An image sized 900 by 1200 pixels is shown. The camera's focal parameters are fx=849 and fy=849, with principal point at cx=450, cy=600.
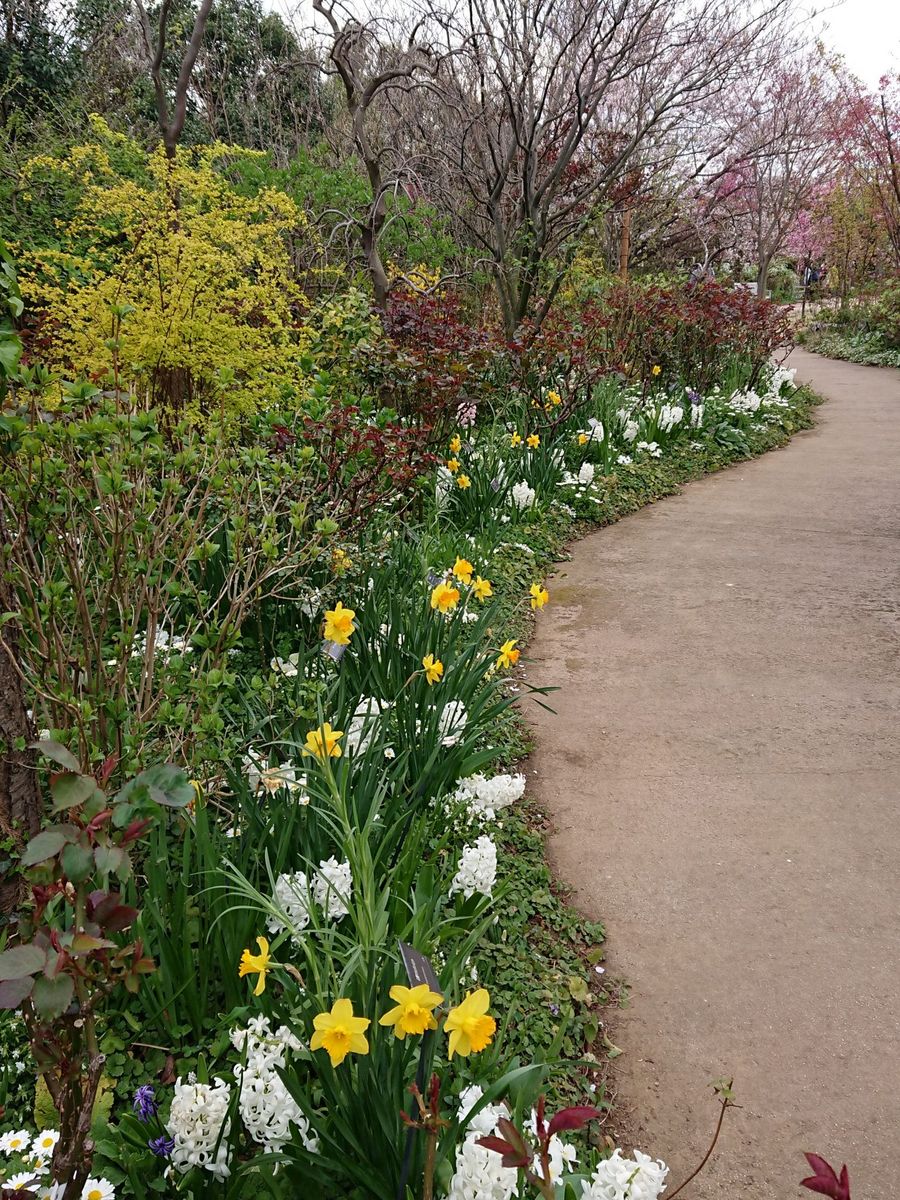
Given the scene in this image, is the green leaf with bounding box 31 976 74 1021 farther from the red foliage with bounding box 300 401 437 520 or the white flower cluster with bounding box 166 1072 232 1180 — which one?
the red foliage with bounding box 300 401 437 520

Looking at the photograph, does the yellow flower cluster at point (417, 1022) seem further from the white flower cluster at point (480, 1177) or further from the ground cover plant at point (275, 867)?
the white flower cluster at point (480, 1177)

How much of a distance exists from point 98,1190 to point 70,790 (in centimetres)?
81

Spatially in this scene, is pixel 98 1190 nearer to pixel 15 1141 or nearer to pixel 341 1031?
pixel 15 1141

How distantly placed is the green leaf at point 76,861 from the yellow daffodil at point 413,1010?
15.8 inches

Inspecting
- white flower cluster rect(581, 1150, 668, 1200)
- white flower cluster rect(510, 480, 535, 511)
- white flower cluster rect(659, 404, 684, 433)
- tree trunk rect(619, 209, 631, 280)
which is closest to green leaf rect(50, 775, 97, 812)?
white flower cluster rect(581, 1150, 668, 1200)

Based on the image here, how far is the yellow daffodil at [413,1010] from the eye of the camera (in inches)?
41.5

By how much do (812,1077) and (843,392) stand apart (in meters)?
12.2

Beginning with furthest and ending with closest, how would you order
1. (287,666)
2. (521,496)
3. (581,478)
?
(581,478) < (521,496) < (287,666)

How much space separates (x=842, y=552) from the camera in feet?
17.7

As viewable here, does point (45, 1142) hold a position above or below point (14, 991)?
below

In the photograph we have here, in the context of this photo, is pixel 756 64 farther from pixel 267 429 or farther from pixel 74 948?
pixel 74 948

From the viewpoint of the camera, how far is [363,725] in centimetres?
245

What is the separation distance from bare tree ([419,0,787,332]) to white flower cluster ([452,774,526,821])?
236 inches

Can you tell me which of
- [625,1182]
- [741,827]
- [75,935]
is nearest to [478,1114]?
[625,1182]
